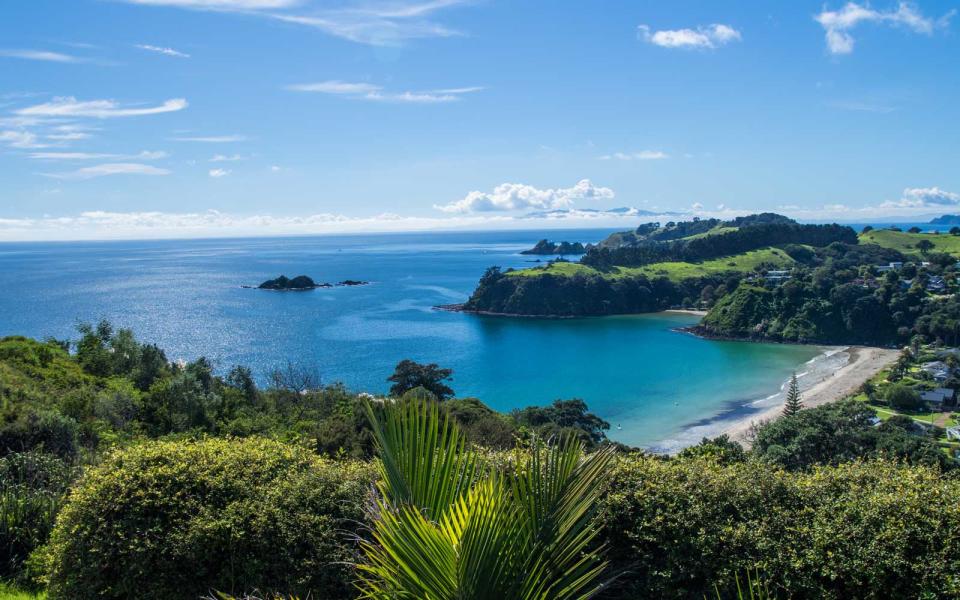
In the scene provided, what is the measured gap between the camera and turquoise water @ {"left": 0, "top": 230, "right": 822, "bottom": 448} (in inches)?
1668

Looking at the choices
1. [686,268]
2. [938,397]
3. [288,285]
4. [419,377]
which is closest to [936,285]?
[686,268]

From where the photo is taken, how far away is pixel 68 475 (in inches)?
402

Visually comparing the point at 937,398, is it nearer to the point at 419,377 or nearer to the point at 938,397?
the point at 938,397

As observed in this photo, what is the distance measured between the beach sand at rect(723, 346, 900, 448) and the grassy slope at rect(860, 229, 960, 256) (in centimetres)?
5339

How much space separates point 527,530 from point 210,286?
110 metres

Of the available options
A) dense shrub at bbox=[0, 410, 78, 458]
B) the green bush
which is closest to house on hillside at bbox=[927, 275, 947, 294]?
dense shrub at bbox=[0, 410, 78, 458]

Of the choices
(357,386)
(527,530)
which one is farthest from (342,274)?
(527,530)

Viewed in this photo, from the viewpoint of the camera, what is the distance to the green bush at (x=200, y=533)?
616 cm

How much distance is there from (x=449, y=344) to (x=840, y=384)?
3248cm

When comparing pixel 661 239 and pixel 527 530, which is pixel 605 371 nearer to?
pixel 527 530

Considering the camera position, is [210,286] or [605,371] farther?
[210,286]

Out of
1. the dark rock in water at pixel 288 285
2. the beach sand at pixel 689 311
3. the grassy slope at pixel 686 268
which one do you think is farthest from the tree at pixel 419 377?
the dark rock in water at pixel 288 285

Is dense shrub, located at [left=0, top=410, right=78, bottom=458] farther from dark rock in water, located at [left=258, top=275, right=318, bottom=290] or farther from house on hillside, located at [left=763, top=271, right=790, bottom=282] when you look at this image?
dark rock in water, located at [left=258, top=275, right=318, bottom=290]

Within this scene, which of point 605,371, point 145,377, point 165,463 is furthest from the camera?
point 605,371
